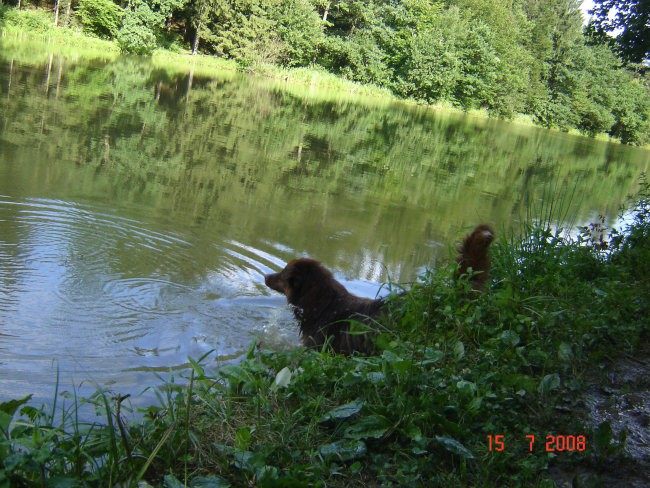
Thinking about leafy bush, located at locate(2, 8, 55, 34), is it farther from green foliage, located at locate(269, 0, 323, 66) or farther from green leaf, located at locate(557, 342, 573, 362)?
green leaf, located at locate(557, 342, 573, 362)

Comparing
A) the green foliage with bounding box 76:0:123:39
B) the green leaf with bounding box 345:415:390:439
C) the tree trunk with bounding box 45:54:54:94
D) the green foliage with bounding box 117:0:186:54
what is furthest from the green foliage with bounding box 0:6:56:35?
the green leaf with bounding box 345:415:390:439

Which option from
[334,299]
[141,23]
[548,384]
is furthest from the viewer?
[141,23]

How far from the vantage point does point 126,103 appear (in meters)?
18.0

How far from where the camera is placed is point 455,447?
2.73 meters

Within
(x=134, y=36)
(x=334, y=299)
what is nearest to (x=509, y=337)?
(x=334, y=299)

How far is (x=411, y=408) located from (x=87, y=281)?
13.9 ft

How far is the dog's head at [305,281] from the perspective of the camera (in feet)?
17.0

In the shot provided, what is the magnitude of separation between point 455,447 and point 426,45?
55.2 m

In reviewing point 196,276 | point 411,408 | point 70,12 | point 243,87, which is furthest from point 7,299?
point 70,12

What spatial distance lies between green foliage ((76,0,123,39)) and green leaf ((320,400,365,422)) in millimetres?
43061

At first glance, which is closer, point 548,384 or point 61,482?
point 61,482

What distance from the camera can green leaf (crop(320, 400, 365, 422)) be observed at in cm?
297

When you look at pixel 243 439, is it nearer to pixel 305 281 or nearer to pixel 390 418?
pixel 390 418
